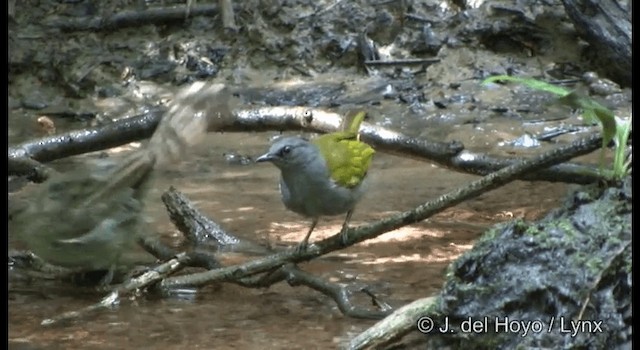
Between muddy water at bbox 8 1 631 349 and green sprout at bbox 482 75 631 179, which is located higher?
green sprout at bbox 482 75 631 179

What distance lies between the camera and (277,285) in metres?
5.45

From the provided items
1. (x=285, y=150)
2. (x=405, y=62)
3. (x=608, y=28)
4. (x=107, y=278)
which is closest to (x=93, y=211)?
(x=107, y=278)

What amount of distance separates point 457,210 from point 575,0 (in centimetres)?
251

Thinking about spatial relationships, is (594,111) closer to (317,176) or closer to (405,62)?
(317,176)

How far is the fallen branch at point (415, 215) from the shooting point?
14.9 feet

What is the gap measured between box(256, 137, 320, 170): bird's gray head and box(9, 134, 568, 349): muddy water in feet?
1.98

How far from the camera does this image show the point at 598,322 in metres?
3.47

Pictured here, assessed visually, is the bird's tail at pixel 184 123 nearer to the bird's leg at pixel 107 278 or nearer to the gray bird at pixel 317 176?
the gray bird at pixel 317 176

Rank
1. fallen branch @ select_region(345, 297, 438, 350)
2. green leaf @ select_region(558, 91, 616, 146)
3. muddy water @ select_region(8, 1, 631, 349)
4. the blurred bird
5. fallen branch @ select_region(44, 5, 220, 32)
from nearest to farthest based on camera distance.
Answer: fallen branch @ select_region(345, 297, 438, 350), green leaf @ select_region(558, 91, 616, 146), muddy water @ select_region(8, 1, 631, 349), the blurred bird, fallen branch @ select_region(44, 5, 220, 32)

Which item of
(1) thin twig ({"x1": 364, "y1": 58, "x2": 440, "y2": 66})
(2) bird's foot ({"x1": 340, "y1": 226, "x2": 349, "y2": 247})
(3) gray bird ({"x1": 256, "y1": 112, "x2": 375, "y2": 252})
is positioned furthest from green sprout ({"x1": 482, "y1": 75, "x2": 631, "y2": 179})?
(1) thin twig ({"x1": 364, "y1": 58, "x2": 440, "y2": 66})

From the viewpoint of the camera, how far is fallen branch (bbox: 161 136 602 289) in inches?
178

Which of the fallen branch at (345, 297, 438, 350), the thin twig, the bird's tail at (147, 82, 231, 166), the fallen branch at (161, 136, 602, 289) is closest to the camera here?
the fallen branch at (345, 297, 438, 350)

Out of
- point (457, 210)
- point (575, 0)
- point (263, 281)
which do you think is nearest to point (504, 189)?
point (457, 210)

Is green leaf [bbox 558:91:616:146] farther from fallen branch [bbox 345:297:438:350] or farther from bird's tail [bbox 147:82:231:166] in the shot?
bird's tail [bbox 147:82:231:166]
